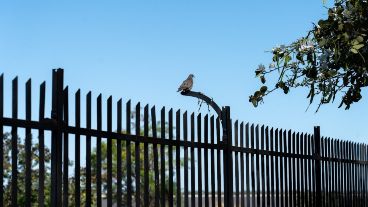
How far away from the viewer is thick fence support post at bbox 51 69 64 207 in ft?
19.3

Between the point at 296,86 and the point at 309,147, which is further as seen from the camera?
the point at 309,147

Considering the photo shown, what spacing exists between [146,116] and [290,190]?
3.95 meters

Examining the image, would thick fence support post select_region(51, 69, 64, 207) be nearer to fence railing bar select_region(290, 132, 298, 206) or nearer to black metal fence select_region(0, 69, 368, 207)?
black metal fence select_region(0, 69, 368, 207)

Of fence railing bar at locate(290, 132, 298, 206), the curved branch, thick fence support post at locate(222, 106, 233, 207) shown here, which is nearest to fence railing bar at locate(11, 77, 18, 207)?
the curved branch

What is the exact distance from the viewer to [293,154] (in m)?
10.4

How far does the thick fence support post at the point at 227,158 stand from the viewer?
8.44 meters

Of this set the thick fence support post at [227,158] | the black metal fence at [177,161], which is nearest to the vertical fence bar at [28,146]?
the black metal fence at [177,161]

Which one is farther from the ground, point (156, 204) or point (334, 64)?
point (334, 64)

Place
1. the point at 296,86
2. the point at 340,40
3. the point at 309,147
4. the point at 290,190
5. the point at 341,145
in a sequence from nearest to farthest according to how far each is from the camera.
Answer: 1. the point at 340,40
2. the point at 296,86
3. the point at 290,190
4. the point at 309,147
5. the point at 341,145

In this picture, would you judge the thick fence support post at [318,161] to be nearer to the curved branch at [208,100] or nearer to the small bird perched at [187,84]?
the curved branch at [208,100]

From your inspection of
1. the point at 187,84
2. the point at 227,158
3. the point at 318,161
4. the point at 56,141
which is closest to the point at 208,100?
the point at 187,84

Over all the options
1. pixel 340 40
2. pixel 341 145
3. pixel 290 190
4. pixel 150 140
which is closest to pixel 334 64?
pixel 340 40

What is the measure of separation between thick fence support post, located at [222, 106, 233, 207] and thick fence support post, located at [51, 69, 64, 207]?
9.31 ft

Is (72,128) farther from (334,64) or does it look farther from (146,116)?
(334,64)
